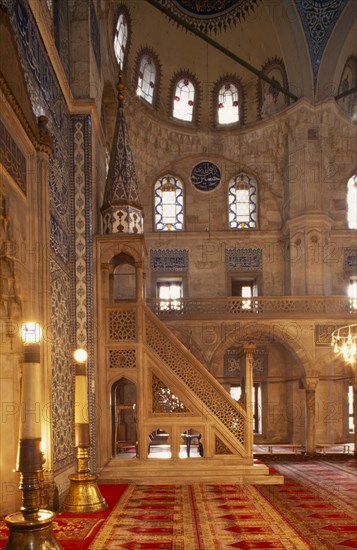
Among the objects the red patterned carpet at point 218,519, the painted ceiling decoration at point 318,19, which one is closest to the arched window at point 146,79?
the painted ceiling decoration at point 318,19

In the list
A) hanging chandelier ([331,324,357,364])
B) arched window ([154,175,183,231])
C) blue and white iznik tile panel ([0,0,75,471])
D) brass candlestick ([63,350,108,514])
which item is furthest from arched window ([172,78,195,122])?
brass candlestick ([63,350,108,514])

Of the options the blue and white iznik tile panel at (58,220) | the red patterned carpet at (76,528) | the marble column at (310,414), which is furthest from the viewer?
the marble column at (310,414)

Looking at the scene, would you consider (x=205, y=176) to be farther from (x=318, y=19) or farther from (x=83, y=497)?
(x=83, y=497)

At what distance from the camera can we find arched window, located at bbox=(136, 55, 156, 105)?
50.9 feet

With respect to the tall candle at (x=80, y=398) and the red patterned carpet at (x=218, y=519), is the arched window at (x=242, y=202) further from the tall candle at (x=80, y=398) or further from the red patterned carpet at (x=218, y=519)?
the tall candle at (x=80, y=398)

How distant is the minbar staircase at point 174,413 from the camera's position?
27.1 ft

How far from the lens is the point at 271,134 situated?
15914mm

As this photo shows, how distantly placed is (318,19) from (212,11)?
8.41 ft

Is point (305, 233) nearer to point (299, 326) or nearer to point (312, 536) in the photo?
point (299, 326)

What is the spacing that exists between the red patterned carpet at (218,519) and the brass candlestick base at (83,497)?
0.14 meters

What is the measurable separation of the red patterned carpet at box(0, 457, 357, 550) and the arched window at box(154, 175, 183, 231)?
9.14 meters

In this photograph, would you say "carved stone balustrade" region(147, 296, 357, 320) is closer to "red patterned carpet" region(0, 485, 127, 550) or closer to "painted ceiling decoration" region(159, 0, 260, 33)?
"painted ceiling decoration" region(159, 0, 260, 33)

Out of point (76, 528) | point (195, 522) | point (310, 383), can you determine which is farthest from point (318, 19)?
point (76, 528)

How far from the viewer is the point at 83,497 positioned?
612cm
